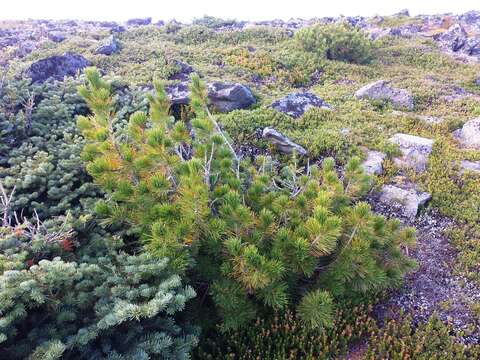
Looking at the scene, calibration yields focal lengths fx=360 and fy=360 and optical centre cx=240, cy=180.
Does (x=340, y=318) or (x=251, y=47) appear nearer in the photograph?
(x=340, y=318)

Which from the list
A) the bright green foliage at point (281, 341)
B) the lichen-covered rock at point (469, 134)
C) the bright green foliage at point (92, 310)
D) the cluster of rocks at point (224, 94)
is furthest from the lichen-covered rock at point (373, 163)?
the bright green foliage at point (92, 310)

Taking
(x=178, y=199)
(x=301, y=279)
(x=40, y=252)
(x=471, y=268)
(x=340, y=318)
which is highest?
(x=178, y=199)

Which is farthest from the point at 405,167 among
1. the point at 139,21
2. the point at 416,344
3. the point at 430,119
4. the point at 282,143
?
the point at 139,21

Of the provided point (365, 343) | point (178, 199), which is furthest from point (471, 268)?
point (178, 199)

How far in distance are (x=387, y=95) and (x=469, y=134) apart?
355cm

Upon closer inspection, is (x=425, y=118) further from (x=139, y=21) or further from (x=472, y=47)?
(x=139, y=21)

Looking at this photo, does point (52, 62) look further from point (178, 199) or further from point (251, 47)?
point (251, 47)

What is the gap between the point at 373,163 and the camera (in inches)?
339

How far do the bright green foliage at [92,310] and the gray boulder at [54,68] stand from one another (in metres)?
8.39

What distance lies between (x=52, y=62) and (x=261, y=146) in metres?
7.21

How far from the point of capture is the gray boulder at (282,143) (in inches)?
338

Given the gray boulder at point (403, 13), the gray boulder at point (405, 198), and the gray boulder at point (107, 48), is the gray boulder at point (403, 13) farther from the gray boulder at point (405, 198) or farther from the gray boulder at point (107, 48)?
the gray boulder at point (405, 198)

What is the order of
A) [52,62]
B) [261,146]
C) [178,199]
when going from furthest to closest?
[52,62]
[261,146]
[178,199]

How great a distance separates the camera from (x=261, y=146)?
8.98 metres
